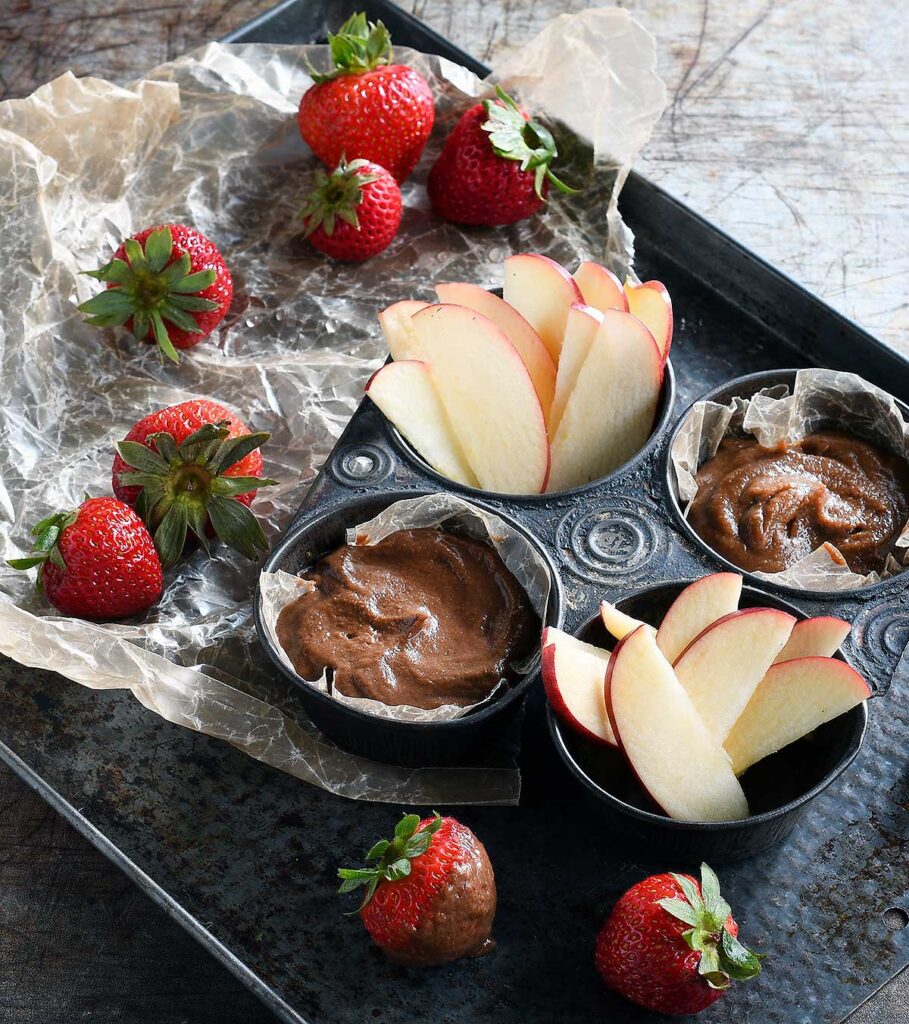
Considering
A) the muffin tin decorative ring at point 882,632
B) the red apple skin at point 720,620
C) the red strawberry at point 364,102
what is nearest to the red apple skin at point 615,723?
the red apple skin at point 720,620

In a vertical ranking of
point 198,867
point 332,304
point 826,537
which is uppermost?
point 826,537

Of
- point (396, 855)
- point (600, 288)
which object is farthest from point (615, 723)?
point (600, 288)

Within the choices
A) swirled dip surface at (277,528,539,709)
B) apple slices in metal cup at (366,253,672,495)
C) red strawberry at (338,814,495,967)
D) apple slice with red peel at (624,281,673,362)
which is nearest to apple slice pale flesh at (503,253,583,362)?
apple slices in metal cup at (366,253,672,495)

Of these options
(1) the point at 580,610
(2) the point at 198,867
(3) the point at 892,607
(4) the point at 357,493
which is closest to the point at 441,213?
(4) the point at 357,493

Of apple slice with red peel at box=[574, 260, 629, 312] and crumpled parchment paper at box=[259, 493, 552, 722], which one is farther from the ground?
apple slice with red peel at box=[574, 260, 629, 312]

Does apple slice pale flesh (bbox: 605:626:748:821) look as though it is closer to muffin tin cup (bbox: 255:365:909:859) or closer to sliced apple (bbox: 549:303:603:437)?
muffin tin cup (bbox: 255:365:909:859)

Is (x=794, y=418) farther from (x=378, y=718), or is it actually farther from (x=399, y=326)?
(x=378, y=718)

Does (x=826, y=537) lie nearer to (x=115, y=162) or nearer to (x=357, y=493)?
(x=357, y=493)
